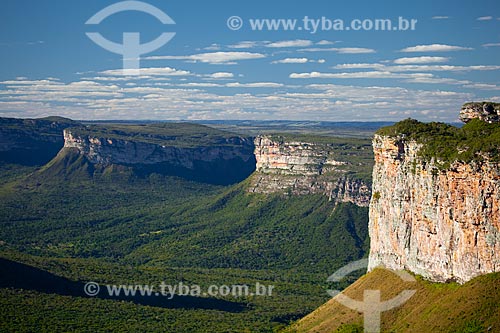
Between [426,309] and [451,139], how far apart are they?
15185 mm

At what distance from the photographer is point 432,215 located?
67.2 m

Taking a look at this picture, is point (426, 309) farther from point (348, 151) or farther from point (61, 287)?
point (348, 151)

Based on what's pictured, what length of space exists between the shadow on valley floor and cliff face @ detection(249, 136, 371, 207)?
5800cm

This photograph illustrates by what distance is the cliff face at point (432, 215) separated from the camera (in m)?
60.5

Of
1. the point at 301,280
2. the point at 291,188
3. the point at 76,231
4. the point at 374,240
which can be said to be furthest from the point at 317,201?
the point at 374,240

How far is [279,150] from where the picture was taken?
193000mm

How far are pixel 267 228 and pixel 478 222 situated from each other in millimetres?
114737

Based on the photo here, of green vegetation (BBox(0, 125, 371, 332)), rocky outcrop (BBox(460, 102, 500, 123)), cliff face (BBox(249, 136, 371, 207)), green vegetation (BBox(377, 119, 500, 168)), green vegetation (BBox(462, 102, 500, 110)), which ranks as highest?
green vegetation (BBox(462, 102, 500, 110))

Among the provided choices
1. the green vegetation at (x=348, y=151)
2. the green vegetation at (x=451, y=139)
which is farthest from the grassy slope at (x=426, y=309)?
the green vegetation at (x=348, y=151)

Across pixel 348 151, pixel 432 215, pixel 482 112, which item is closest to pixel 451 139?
pixel 482 112

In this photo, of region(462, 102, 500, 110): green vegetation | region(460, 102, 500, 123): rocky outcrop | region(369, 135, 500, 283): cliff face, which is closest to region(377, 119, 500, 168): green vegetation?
region(369, 135, 500, 283): cliff face

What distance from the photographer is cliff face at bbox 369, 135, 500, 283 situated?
60.5 m

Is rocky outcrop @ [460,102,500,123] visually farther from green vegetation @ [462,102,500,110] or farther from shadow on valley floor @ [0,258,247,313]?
shadow on valley floor @ [0,258,247,313]

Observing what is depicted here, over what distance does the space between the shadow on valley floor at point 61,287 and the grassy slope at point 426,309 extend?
1241 inches
